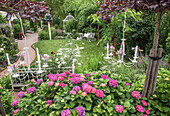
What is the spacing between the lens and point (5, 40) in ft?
20.3

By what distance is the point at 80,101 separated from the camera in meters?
1.55

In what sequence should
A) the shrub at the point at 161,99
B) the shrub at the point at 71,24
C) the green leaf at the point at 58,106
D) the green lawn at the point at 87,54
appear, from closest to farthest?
the green leaf at the point at 58,106
the shrub at the point at 161,99
the green lawn at the point at 87,54
the shrub at the point at 71,24

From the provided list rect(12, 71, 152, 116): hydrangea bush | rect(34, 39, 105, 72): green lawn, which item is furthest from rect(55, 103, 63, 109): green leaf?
rect(34, 39, 105, 72): green lawn

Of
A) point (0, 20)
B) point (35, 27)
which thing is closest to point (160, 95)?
point (0, 20)

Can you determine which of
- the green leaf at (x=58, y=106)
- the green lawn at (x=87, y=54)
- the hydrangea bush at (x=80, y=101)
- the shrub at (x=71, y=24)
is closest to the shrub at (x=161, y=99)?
the hydrangea bush at (x=80, y=101)

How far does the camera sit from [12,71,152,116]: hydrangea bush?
1528 mm

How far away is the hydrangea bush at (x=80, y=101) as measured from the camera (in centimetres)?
153

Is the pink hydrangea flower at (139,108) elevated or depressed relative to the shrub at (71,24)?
depressed

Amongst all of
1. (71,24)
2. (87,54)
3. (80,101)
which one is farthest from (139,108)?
(71,24)

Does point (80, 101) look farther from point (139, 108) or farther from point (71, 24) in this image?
point (71, 24)

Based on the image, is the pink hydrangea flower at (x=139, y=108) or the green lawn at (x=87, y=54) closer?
the pink hydrangea flower at (x=139, y=108)

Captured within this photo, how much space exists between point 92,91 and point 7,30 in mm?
6628

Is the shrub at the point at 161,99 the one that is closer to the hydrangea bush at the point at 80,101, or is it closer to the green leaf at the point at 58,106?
the hydrangea bush at the point at 80,101

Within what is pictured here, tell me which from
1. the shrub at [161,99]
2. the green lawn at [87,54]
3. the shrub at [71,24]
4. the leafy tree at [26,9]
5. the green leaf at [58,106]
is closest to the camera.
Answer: the green leaf at [58,106]
